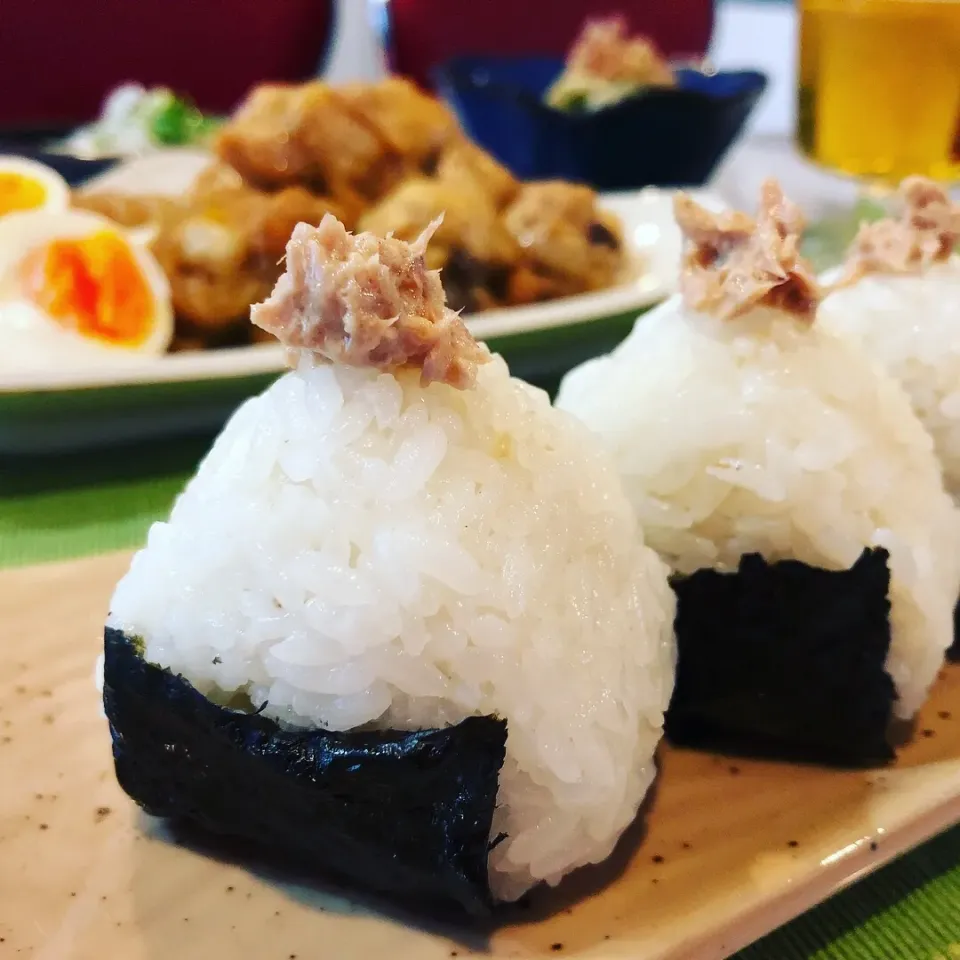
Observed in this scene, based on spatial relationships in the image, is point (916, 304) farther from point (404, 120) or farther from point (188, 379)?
point (404, 120)

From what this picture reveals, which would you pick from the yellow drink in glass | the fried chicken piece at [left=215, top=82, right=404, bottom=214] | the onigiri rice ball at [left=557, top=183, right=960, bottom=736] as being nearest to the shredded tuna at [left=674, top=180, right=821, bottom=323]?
the onigiri rice ball at [left=557, top=183, right=960, bottom=736]

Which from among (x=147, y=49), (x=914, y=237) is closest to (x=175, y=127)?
(x=147, y=49)

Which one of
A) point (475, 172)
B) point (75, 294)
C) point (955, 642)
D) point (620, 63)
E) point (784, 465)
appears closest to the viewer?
point (784, 465)

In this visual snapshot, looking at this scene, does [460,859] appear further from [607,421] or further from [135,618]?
[607,421]

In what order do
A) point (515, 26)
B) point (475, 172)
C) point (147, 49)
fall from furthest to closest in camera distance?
point (515, 26), point (147, 49), point (475, 172)

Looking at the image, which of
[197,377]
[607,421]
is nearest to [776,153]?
[197,377]

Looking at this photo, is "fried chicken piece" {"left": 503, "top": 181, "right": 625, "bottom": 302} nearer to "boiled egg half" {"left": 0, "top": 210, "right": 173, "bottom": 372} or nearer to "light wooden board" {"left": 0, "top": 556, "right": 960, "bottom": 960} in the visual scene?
"boiled egg half" {"left": 0, "top": 210, "right": 173, "bottom": 372}

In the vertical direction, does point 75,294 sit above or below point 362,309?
below
